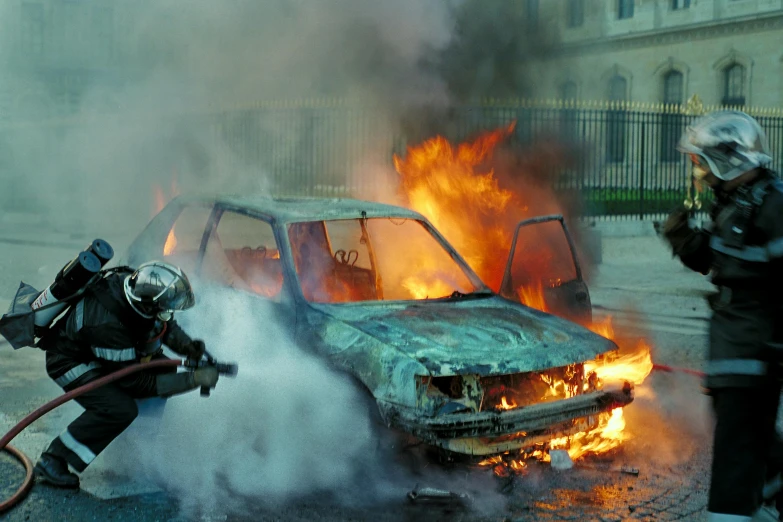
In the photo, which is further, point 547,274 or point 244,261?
point 547,274

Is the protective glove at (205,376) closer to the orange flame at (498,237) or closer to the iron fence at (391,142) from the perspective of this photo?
the orange flame at (498,237)

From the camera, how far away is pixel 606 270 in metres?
13.3

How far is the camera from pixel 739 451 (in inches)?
117

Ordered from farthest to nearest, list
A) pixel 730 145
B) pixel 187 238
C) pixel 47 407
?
pixel 187 238
pixel 47 407
pixel 730 145

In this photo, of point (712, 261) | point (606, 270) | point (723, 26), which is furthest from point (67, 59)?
point (723, 26)

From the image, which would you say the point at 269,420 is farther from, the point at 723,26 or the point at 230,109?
the point at 723,26

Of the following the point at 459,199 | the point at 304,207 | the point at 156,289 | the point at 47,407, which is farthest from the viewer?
the point at 459,199

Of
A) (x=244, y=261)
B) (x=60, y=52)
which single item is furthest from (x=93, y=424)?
(x=60, y=52)

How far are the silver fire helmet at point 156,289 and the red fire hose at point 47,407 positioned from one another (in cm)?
24

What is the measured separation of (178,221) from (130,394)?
2.23 m

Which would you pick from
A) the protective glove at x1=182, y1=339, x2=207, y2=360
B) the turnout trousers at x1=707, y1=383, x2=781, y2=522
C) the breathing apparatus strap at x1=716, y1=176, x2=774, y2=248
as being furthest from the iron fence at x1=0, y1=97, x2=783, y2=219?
the turnout trousers at x1=707, y1=383, x2=781, y2=522

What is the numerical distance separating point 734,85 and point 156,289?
3101cm

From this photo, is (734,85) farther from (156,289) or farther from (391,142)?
(156,289)

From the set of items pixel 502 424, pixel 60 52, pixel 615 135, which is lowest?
pixel 502 424
